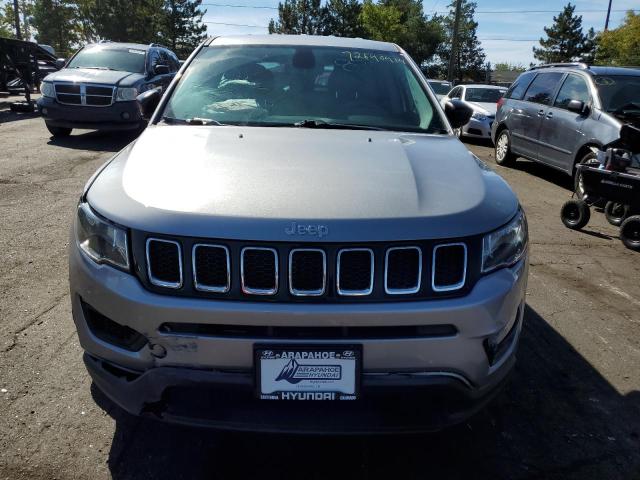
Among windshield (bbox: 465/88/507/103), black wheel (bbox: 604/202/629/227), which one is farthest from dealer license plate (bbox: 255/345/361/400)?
windshield (bbox: 465/88/507/103)

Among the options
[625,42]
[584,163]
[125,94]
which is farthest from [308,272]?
[625,42]

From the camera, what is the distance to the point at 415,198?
2.22 metres

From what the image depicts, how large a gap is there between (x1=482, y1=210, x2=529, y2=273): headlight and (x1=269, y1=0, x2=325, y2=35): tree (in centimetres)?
6724

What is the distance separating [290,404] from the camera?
82.4 inches

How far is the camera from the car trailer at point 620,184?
5735mm

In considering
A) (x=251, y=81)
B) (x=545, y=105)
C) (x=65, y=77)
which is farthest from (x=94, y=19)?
(x=251, y=81)

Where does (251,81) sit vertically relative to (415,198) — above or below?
above

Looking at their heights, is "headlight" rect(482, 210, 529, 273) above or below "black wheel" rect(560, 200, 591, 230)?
above

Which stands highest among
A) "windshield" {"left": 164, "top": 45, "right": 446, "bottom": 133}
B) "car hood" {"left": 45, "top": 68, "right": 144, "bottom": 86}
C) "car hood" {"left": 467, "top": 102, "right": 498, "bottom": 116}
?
"windshield" {"left": 164, "top": 45, "right": 446, "bottom": 133}

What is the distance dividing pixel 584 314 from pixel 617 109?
4.57 metres

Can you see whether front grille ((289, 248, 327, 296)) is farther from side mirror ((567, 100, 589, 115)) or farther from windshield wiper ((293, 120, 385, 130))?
side mirror ((567, 100, 589, 115))

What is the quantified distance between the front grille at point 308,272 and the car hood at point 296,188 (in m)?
0.07

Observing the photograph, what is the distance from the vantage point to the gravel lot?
241 cm

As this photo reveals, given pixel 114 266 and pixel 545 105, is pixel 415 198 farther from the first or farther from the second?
pixel 545 105
